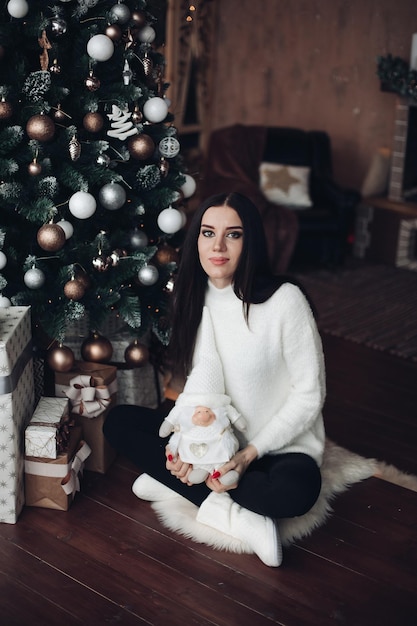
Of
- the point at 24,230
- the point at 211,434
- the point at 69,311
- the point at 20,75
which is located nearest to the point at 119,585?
the point at 211,434

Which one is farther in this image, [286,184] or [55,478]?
[286,184]

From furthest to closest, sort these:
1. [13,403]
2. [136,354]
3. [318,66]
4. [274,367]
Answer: [318,66], [136,354], [274,367], [13,403]

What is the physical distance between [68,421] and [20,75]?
3.61 ft

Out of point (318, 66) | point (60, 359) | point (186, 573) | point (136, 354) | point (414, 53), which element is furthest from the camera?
point (318, 66)

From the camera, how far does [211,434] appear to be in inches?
90.6

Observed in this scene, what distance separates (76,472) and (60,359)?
15.0 inches

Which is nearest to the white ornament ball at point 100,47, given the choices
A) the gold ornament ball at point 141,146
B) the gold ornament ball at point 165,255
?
the gold ornament ball at point 141,146

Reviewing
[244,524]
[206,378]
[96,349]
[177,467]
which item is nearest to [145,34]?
[96,349]

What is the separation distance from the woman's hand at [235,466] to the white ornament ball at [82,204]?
2.92 feet

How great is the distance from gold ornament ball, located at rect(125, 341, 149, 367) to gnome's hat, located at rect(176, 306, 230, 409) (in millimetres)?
428

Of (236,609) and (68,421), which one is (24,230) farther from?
(236,609)

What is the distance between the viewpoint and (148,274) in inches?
108

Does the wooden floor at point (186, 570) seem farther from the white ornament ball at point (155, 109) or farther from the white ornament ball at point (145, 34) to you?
the white ornament ball at point (145, 34)

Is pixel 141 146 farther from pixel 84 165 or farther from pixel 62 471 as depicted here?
pixel 62 471
